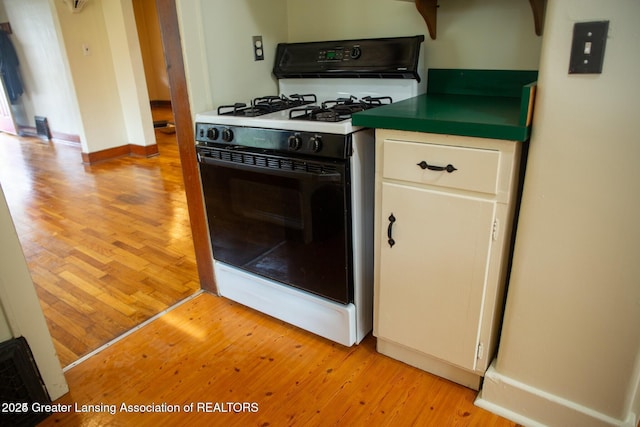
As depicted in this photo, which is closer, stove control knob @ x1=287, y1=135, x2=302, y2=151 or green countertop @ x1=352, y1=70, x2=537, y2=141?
green countertop @ x1=352, y1=70, x2=537, y2=141

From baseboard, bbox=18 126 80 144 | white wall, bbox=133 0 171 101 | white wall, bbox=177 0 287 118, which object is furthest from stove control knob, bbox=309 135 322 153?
white wall, bbox=133 0 171 101

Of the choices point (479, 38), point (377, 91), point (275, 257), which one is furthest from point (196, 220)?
point (479, 38)

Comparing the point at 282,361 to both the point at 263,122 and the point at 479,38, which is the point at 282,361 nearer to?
the point at 263,122

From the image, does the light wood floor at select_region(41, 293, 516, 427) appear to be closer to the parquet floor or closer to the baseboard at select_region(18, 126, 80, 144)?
the parquet floor

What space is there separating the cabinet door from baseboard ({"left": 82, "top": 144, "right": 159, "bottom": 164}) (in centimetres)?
414

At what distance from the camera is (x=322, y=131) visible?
1398mm

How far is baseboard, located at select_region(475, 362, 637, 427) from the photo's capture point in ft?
4.03

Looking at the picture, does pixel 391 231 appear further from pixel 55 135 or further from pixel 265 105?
pixel 55 135

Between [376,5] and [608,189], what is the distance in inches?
49.1

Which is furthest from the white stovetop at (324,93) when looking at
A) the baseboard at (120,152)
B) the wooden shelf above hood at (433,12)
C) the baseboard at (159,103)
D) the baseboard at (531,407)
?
the baseboard at (159,103)

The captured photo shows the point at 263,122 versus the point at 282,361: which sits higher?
the point at 263,122

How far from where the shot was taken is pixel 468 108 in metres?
1.38

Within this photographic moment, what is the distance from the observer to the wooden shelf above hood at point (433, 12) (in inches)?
55.4

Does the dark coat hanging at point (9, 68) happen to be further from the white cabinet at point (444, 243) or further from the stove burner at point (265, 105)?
the white cabinet at point (444, 243)
